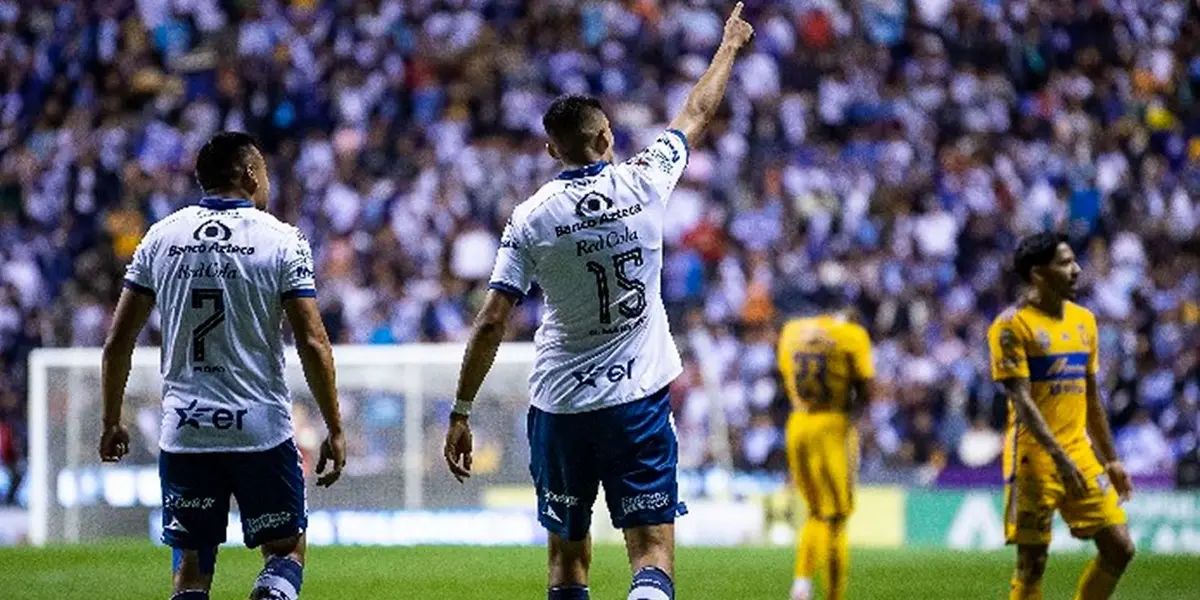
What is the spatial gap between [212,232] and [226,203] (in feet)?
0.51

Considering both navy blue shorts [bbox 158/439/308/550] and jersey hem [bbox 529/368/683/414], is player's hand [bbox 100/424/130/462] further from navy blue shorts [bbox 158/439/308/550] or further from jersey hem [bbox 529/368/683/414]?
jersey hem [bbox 529/368/683/414]

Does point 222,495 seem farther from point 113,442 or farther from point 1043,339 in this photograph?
point 1043,339

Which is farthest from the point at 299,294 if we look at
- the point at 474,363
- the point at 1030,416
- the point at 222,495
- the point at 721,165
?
the point at 721,165

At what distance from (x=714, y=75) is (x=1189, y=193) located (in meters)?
19.6

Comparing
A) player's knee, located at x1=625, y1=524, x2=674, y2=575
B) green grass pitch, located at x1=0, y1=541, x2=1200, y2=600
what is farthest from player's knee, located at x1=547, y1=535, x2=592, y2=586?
green grass pitch, located at x1=0, y1=541, x2=1200, y2=600

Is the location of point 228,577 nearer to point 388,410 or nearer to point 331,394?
point 388,410

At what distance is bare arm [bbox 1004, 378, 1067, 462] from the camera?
32.7 feet

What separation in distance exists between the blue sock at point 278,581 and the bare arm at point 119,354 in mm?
831

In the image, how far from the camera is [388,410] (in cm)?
2256

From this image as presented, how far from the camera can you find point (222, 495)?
800 cm

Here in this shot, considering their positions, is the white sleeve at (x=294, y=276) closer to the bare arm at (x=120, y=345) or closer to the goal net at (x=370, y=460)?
the bare arm at (x=120, y=345)

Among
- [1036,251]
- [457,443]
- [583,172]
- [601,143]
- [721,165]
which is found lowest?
[457,443]

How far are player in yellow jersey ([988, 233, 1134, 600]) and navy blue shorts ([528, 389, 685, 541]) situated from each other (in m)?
3.14

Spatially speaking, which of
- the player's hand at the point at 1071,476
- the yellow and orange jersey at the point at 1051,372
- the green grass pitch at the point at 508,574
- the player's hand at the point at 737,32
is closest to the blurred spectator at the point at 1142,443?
the green grass pitch at the point at 508,574
